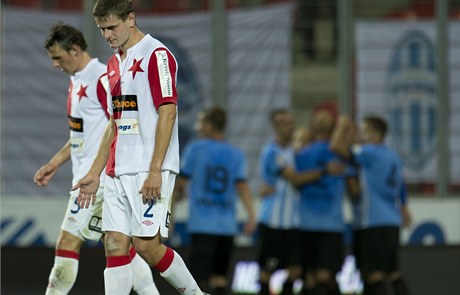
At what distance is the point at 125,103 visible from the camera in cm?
720

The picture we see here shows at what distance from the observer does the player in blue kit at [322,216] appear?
11.6 metres

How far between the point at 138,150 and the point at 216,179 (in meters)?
→ 4.02

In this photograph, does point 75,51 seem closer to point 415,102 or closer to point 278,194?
point 278,194

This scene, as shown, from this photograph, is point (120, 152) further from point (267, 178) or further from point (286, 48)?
point (286, 48)

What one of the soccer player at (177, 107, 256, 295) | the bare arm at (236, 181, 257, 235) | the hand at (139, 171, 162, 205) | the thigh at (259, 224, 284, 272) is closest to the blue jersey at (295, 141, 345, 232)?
the thigh at (259, 224, 284, 272)

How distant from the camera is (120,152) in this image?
7.21 meters

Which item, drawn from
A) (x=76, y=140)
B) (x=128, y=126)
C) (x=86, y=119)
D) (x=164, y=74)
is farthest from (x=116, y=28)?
(x=76, y=140)

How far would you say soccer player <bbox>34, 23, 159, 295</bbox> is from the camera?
27.1ft

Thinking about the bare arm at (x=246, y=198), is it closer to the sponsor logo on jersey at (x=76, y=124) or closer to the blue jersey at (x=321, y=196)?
the blue jersey at (x=321, y=196)

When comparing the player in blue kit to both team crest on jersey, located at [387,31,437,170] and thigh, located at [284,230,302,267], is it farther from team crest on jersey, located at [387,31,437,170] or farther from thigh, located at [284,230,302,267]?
team crest on jersey, located at [387,31,437,170]

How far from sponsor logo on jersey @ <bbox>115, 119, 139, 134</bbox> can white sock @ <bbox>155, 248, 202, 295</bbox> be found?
736 mm

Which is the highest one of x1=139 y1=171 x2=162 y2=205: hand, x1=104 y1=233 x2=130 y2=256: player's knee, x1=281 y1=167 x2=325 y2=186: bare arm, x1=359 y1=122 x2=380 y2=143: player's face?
x1=359 y1=122 x2=380 y2=143: player's face

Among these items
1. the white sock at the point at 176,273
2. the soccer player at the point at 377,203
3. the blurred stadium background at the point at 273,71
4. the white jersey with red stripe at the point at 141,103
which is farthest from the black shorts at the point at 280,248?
the white jersey with red stripe at the point at 141,103

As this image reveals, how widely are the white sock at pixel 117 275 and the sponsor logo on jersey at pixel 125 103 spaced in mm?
876
